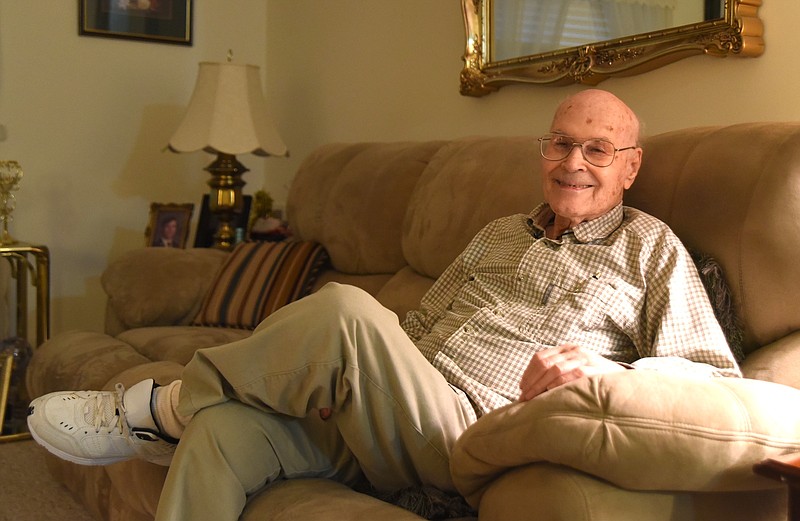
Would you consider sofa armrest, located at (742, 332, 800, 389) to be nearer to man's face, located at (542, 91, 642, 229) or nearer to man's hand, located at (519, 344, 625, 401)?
man's hand, located at (519, 344, 625, 401)

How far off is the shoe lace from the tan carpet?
1.03m

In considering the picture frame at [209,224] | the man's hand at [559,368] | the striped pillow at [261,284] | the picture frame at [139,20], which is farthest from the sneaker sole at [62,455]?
the picture frame at [139,20]

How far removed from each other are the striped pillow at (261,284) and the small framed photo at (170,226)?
34.0 inches

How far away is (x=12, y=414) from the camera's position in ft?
10.9

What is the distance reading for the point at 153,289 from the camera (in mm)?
2934

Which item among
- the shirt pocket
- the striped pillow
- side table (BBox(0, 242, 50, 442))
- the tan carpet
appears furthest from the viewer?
side table (BBox(0, 242, 50, 442))

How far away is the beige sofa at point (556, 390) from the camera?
1.10m

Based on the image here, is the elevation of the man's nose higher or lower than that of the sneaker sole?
higher

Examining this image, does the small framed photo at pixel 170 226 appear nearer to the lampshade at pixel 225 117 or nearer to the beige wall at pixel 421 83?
the lampshade at pixel 225 117

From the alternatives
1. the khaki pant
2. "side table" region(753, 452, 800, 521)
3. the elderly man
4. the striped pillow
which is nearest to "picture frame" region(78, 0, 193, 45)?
the striped pillow

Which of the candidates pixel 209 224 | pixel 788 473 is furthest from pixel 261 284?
pixel 788 473

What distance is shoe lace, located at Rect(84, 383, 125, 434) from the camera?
5.17 ft

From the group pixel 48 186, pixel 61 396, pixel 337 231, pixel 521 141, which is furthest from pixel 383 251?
pixel 48 186

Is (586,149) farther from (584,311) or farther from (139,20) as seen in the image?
(139,20)
